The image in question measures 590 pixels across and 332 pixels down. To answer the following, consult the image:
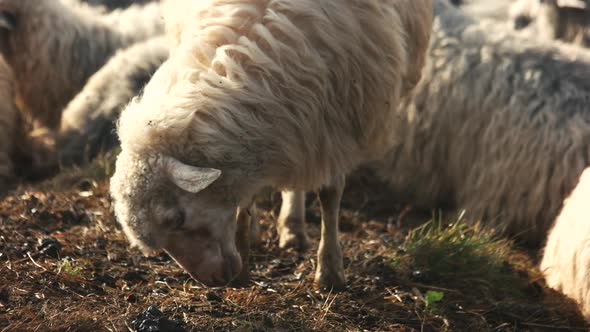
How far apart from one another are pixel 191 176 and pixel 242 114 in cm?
35

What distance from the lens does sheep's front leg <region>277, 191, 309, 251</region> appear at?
13.5ft

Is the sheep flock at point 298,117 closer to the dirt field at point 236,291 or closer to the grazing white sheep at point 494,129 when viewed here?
the grazing white sheep at point 494,129

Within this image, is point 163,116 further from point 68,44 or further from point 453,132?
point 68,44

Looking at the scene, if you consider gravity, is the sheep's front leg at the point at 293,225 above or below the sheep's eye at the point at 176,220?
below

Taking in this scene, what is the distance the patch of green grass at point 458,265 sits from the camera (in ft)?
12.1

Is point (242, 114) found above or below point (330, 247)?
above

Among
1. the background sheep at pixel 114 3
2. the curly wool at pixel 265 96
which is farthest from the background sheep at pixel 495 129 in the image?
the background sheep at pixel 114 3

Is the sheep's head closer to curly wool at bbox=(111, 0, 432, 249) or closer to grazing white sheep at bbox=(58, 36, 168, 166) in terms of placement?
curly wool at bbox=(111, 0, 432, 249)

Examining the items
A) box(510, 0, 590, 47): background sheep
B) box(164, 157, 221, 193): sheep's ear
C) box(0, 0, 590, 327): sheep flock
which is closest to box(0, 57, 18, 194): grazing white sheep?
box(0, 0, 590, 327): sheep flock

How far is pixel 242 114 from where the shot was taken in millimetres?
2934

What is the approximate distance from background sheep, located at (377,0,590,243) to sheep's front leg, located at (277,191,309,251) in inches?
49.0

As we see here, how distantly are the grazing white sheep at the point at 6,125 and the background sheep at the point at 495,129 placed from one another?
250 cm

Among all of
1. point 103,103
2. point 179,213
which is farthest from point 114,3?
point 179,213

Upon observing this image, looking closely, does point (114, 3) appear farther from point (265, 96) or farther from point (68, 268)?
point (265, 96)
